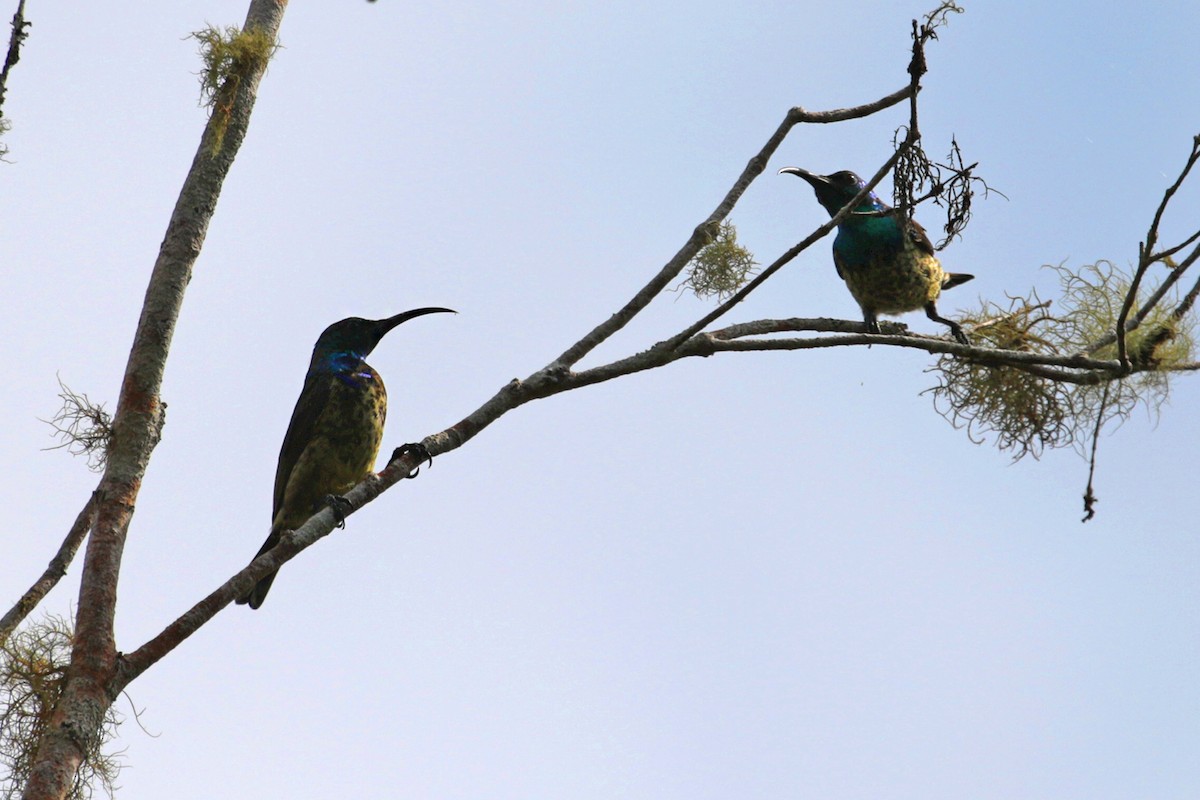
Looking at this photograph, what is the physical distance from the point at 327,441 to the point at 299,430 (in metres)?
0.15

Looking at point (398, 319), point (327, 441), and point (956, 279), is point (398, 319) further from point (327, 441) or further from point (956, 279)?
point (956, 279)

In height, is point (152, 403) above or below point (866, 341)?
below

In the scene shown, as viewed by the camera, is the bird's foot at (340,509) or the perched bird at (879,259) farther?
the perched bird at (879,259)

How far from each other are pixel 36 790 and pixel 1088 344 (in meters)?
3.50

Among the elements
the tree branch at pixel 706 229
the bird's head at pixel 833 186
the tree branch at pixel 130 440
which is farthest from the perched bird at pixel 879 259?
the tree branch at pixel 130 440

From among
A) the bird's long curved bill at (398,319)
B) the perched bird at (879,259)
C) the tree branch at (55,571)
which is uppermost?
the perched bird at (879,259)

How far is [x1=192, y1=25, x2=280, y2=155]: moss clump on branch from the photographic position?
4250 mm

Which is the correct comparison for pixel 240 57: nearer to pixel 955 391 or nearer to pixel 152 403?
pixel 152 403

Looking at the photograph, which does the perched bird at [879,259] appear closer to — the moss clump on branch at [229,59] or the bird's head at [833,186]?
the bird's head at [833,186]

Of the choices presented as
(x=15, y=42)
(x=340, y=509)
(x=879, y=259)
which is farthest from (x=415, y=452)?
(x=879, y=259)

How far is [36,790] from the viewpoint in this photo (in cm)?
306

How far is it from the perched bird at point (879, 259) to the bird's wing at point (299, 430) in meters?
2.32

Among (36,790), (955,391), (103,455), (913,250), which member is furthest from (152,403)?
(913,250)

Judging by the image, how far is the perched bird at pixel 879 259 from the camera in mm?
5828
